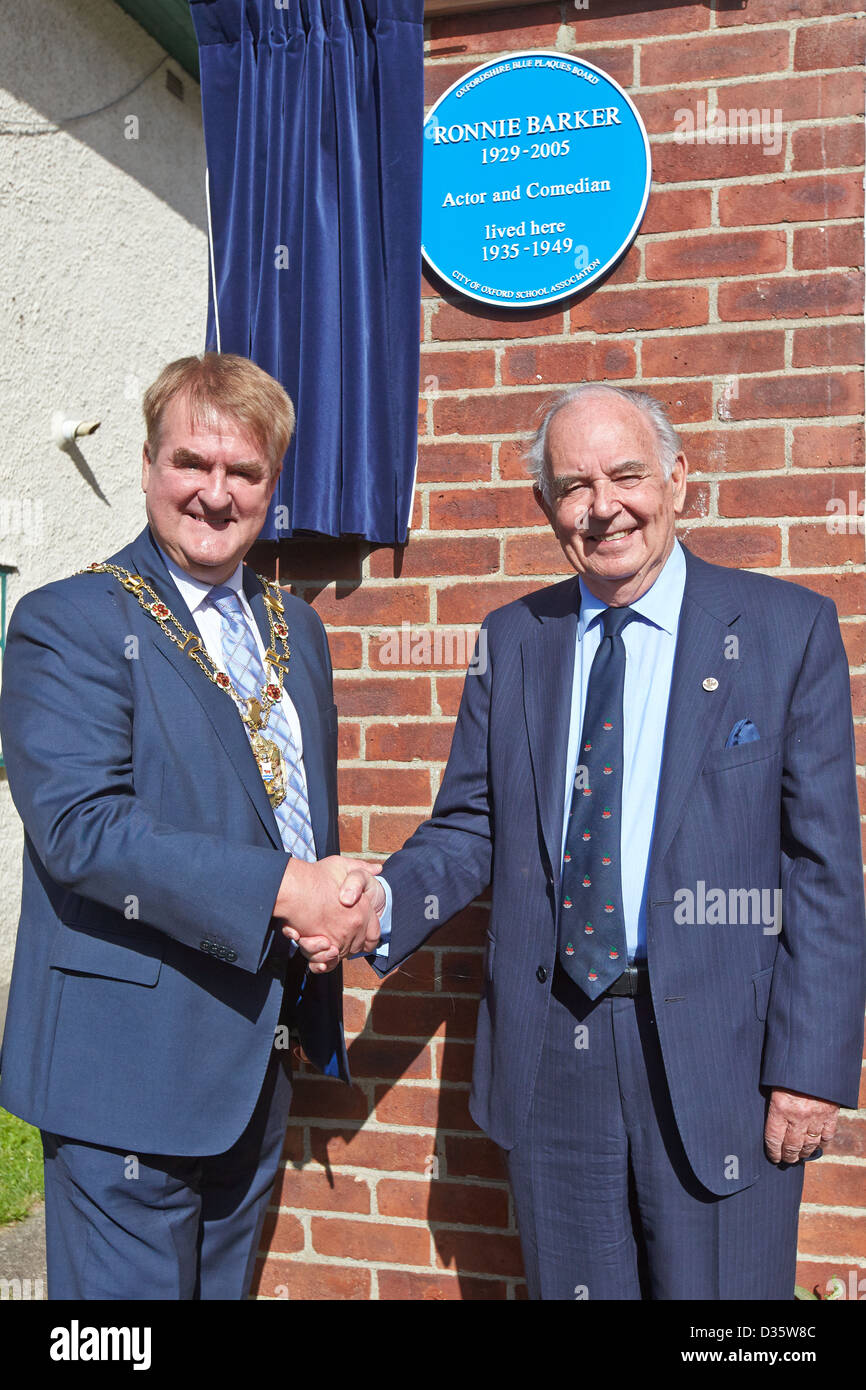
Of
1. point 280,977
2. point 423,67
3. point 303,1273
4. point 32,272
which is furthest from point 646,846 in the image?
point 32,272

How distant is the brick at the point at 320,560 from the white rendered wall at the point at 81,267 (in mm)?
2902

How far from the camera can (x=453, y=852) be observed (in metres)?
2.50

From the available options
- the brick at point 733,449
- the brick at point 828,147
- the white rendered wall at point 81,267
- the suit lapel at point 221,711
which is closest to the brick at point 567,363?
the brick at point 733,449

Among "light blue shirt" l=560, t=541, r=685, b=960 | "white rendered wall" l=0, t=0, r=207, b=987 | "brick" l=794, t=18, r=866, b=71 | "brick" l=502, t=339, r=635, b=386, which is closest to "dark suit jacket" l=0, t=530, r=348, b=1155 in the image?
"light blue shirt" l=560, t=541, r=685, b=960

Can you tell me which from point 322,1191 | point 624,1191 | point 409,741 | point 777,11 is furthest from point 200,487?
point 322,1191

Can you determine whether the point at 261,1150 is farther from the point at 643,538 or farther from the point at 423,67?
the point at 423,67

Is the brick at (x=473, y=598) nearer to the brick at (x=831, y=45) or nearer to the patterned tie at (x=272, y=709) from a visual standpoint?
the patterned tie at (x=272, y=709)

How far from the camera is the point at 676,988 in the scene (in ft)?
6.83

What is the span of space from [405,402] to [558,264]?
524 millimetres

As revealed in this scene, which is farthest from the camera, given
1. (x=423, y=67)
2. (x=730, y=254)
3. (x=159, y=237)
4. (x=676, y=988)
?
(x=159, y=237)

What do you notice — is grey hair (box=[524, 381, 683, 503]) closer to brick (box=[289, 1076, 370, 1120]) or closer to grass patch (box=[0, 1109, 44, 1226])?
brick (box=[289, 1076, 370, 1120])

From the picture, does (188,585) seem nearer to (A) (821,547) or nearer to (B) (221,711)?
(B) (221,711)

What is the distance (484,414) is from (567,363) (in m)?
0.25

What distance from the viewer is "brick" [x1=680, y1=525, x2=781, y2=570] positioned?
108 inches
